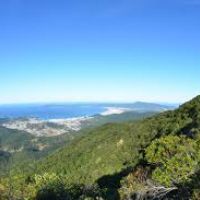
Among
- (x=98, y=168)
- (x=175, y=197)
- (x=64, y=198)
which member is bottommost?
(x=98, y=168)

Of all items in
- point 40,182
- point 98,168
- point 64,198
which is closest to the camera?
point 64,198

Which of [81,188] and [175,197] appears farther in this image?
[81,188]

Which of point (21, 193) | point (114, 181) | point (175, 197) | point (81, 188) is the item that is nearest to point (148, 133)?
point (114, 181)

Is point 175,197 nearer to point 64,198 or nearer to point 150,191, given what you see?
point 150,191

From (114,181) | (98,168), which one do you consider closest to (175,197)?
(114,181)

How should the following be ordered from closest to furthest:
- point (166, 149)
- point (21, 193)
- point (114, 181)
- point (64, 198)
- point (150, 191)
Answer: point (150, 191)
point (166, 149)
point (21, 193)
point (64, 198)
point (114, 181)

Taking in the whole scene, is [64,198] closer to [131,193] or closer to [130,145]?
[131,193]

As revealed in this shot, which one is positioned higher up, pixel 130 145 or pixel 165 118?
pixel 165 118
